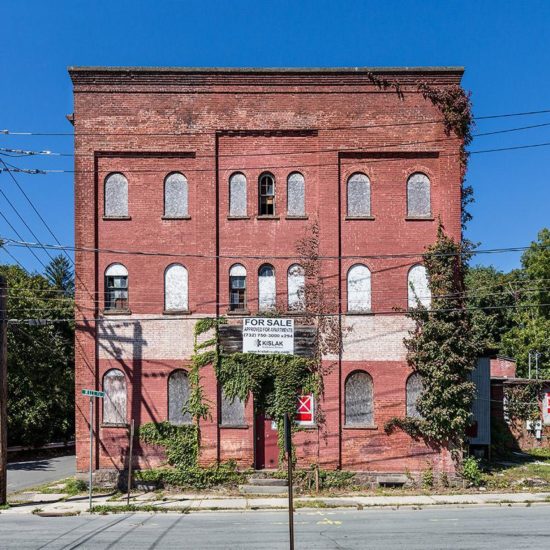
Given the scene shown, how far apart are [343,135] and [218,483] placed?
12441 millimetres

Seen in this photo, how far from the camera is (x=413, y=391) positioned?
74.8 ft

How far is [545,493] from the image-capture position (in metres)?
21.4

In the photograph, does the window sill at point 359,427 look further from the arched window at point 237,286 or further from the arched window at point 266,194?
the arched window at point 266,194

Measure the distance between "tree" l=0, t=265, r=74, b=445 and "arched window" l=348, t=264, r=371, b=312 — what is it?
52.1ft

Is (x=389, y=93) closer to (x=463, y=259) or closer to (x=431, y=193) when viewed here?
(x=431, y=193)

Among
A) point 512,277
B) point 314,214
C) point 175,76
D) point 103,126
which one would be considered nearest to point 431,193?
point 314,214

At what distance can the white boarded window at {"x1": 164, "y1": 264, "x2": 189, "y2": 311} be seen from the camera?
914 inches

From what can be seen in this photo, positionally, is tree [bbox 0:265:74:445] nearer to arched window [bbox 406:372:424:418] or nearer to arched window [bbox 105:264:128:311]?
arched window [bbox 105:264:128:311]

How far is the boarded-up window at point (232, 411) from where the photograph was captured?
74.7 feet

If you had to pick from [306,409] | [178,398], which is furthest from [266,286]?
[178,398]

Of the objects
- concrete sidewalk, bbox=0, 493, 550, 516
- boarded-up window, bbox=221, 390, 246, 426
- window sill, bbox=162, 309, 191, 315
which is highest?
window sill, bbox=162, 309, 191, 315

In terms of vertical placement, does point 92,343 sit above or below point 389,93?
below

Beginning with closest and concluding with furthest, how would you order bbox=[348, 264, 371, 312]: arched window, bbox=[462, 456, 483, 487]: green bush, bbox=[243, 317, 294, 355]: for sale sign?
bbox=[462, 456, 483, 487]: green bush < bbox=[243, 317, 294, 355]: for sale sign < bbox=[348, 264, 371, 312]: arched window

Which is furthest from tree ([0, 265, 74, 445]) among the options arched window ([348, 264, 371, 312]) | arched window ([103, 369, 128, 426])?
arched window ([348, 264, 371, 312])
